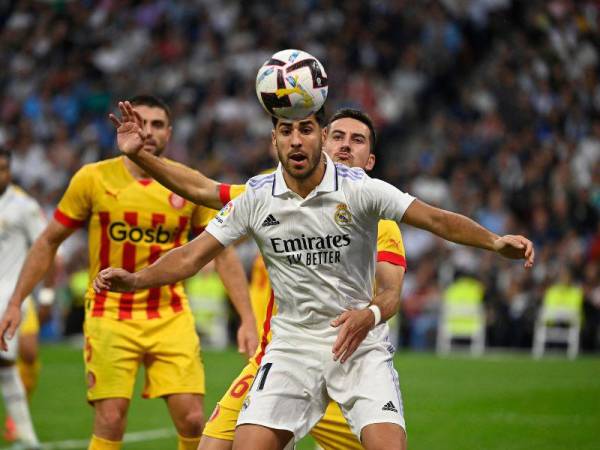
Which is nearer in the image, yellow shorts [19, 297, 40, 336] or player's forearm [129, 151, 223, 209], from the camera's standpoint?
player's forearm [129, 151, 223, 209]

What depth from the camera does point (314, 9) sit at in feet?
85.0

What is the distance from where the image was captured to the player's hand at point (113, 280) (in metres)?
5.89

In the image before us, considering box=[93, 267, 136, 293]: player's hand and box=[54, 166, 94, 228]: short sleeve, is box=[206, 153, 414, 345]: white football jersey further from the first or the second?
box=[54, 166, 94, 228]: short sleeve

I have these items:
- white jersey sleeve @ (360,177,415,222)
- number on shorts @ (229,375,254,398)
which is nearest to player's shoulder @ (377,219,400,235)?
white jersey sleeve @ (360,177,415,222)

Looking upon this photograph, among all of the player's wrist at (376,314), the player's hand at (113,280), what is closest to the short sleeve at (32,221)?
the player's hand at (113,280)

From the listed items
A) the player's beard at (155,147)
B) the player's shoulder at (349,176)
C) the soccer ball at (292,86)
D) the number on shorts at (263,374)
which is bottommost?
the number on shorts at (263,374)

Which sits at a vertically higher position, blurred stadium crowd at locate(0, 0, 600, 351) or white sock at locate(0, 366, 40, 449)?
blurred stadium crowd at locate(0, 0, 600, 351)

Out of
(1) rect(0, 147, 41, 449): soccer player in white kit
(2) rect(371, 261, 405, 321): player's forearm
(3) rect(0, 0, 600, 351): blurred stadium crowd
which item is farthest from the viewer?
(3) rect(0, 0, 600, 351): blurred stadium crowd

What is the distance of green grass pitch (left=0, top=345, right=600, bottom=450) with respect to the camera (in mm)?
11547

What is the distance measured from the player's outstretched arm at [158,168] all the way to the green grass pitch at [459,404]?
15.5ft

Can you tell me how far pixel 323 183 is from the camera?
6.12 metres

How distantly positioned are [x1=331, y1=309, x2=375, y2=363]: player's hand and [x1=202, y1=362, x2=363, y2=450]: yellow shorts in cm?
75

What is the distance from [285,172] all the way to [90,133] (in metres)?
19.5

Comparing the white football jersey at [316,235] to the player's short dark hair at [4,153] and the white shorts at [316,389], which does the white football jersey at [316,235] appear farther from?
the player's short dark hair at [4,153]
